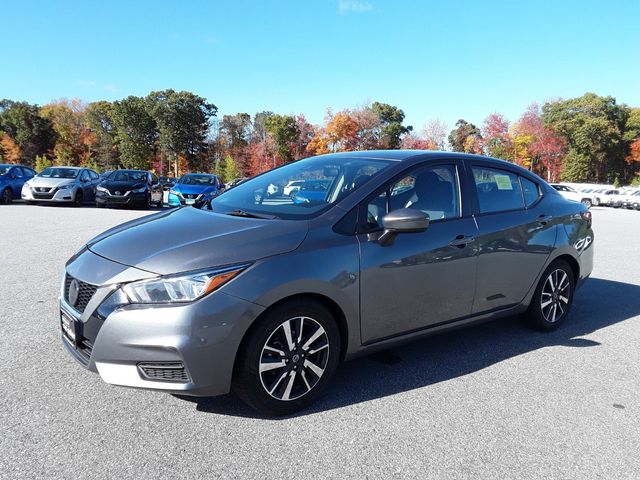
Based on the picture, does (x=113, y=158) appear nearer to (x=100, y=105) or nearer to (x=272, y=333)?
(x=100, y=105)

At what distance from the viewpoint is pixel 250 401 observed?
2770mm

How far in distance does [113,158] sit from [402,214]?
2962 inches

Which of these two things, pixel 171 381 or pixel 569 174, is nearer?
pixel 171 381

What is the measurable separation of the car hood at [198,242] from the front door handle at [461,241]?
49.4 inches

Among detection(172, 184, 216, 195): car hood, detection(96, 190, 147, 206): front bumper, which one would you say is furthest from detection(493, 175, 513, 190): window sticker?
detection(96, 190, 147, 206): front bumper

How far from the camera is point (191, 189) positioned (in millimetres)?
16984

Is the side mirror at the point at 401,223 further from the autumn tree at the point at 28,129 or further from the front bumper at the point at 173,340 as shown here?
the autumn tree at the point at 28,129

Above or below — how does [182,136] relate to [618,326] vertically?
above

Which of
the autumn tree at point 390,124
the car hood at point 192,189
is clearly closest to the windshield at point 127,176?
the car hood at point 192,189

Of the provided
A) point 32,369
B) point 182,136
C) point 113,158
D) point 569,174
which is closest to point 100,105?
point 113,158

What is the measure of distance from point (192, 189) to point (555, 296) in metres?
14.4

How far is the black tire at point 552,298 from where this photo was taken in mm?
4480

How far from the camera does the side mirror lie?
121 inches

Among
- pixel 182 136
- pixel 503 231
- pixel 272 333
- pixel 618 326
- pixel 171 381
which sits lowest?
pixel 618 326
